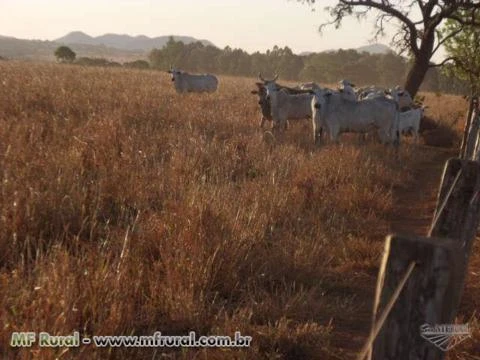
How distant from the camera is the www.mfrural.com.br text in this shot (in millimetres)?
2510

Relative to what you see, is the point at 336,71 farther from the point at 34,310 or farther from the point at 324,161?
the point at 34,310

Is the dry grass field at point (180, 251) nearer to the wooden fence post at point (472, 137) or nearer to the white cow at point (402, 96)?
the wooden fence post at point (472, 137)

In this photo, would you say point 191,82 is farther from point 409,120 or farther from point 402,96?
point 409,120

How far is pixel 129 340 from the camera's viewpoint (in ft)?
9.61

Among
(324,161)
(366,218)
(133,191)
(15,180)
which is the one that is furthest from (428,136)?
(15,180)

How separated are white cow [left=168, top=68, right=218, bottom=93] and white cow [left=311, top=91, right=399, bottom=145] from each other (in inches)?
429

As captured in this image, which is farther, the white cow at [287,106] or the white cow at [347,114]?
the white cow at [287,106]

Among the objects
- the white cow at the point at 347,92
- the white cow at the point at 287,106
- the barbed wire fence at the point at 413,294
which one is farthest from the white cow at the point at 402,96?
the barbed wire fence at the point at 413,294

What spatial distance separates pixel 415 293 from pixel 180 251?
2438 millimetres

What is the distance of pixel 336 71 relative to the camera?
69625 millimetres

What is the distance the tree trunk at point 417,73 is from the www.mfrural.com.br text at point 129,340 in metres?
16.2

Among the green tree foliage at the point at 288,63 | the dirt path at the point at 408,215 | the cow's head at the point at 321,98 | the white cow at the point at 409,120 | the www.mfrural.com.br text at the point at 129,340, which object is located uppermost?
the green tree foliage at the point at 288,63

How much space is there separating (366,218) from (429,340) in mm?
4964

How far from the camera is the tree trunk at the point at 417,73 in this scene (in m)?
17.2
